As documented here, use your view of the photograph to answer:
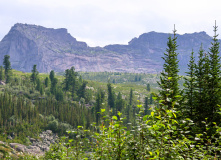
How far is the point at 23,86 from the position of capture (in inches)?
4304

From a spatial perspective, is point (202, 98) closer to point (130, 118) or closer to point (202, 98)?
point (202, 98)

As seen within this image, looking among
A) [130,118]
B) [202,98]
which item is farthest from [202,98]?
[130,118]

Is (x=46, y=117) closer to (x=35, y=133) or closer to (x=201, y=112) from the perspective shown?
(x=35, y=133)

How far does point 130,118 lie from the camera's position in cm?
11062

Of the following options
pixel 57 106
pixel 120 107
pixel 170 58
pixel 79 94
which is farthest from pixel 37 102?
pixel 170 58

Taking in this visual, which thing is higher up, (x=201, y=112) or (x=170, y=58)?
(x=170, y=58)

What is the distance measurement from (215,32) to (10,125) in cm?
7098

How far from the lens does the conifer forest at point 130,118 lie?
533 cm

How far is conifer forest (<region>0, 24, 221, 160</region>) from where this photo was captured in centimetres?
533

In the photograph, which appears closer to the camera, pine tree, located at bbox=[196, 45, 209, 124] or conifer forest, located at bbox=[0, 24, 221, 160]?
conifer forest, located at bbox=[0, 24, 221, 160]

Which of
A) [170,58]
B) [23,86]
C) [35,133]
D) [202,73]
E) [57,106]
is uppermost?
[170,58]

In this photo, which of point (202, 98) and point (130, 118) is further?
point (130, 118)

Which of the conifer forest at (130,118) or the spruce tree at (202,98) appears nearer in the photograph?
the conifer forest at (130,118)

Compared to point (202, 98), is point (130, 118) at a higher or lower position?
lower
